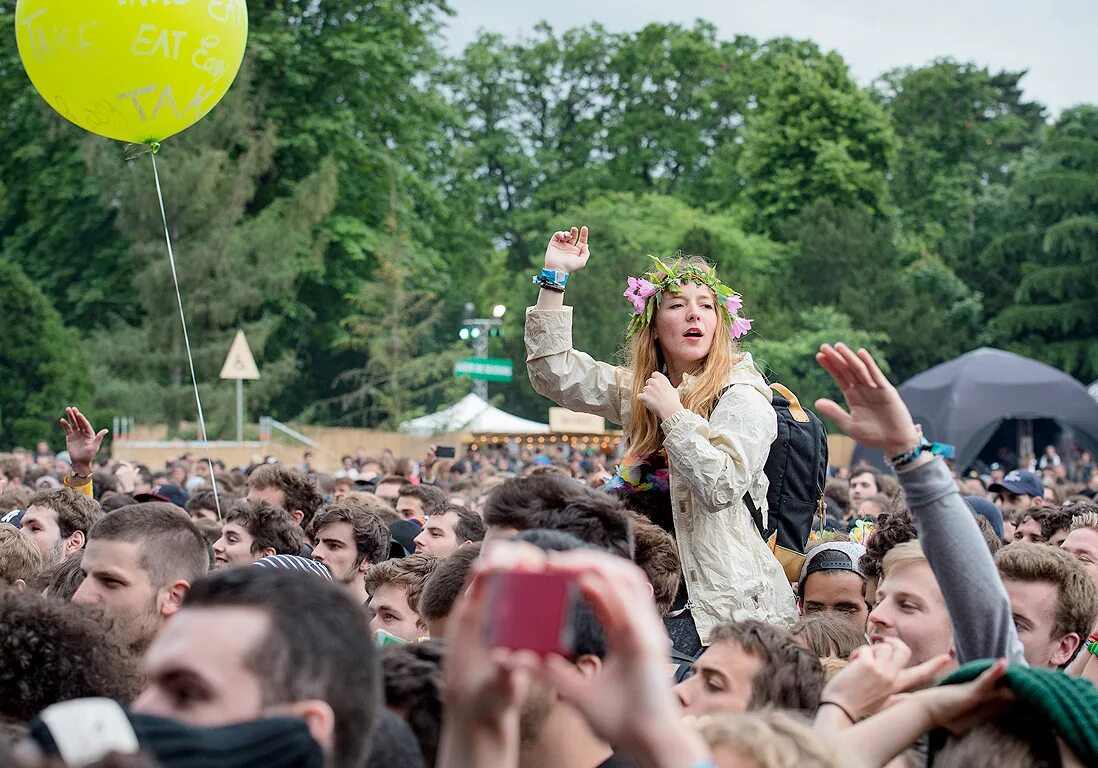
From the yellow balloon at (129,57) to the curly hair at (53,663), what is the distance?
3.73 m

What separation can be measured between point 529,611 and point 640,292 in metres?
3.34

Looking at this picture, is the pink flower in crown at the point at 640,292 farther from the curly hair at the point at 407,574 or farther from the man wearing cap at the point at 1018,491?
the man wearing cap at the point at 1018,491

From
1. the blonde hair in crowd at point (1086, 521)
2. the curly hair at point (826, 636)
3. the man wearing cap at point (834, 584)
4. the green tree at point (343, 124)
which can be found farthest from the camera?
the green tree at point (343, 124)

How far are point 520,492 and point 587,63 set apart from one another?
190 feet

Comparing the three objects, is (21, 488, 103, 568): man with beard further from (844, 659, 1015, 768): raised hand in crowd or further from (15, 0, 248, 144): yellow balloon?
(844, 659, 1015, 768): raised hand in crowd

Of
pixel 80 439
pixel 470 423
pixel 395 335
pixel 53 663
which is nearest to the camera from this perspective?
pixel 53 663

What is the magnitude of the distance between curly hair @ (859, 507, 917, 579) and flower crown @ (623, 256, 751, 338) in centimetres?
86

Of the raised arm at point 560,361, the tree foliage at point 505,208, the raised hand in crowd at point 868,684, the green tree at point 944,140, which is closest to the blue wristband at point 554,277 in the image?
the raised arm at point 560,361

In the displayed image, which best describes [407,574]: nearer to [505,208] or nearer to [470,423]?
[470,423]

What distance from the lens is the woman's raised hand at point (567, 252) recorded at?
5.24m

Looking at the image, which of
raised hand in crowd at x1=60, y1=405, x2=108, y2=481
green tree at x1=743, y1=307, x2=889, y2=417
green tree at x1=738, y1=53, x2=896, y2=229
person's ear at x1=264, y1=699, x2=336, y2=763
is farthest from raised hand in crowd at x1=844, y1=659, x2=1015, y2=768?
green tree at x1=738, y1=53, x2=896, y2=229

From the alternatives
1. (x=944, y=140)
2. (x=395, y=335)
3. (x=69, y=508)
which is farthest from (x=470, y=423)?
(x=944, y=140)

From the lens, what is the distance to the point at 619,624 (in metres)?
1.97

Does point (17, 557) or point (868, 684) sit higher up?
point (868, 684)
